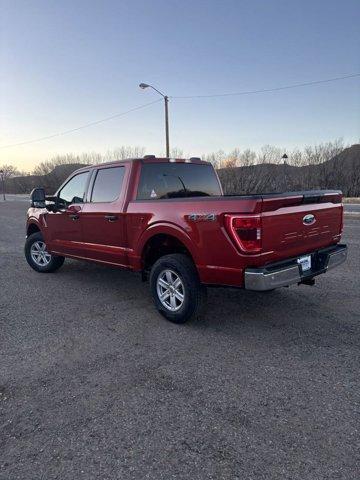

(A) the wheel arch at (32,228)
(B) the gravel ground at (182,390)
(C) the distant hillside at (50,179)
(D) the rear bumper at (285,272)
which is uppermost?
(C) the distant hillside at (50,179)

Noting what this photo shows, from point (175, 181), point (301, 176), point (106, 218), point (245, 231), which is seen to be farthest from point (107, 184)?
point (301, 176)

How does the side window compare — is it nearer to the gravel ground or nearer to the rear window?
the rear window

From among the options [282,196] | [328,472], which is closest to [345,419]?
[328,472]

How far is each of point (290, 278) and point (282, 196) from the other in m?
0.81

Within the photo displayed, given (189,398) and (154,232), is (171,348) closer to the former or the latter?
(189,398)

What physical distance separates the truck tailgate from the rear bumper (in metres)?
0.10

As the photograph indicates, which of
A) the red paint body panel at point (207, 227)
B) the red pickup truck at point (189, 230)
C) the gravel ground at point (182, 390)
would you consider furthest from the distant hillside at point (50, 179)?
the gravel ground at point (182, 390)

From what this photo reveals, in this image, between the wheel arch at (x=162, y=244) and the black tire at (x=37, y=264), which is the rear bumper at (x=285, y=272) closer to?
the wheel arch at (x=162, y=244)

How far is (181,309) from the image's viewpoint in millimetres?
4109

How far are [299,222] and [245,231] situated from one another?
2.48 ft

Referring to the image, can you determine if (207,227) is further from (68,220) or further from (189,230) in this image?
(68,220)

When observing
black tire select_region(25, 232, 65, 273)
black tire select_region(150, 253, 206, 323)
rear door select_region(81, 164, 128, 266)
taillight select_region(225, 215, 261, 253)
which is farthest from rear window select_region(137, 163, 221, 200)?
black tire select_region(25, 232, 65, 273)

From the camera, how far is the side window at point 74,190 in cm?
569

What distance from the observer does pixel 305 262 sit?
393 centimetres
